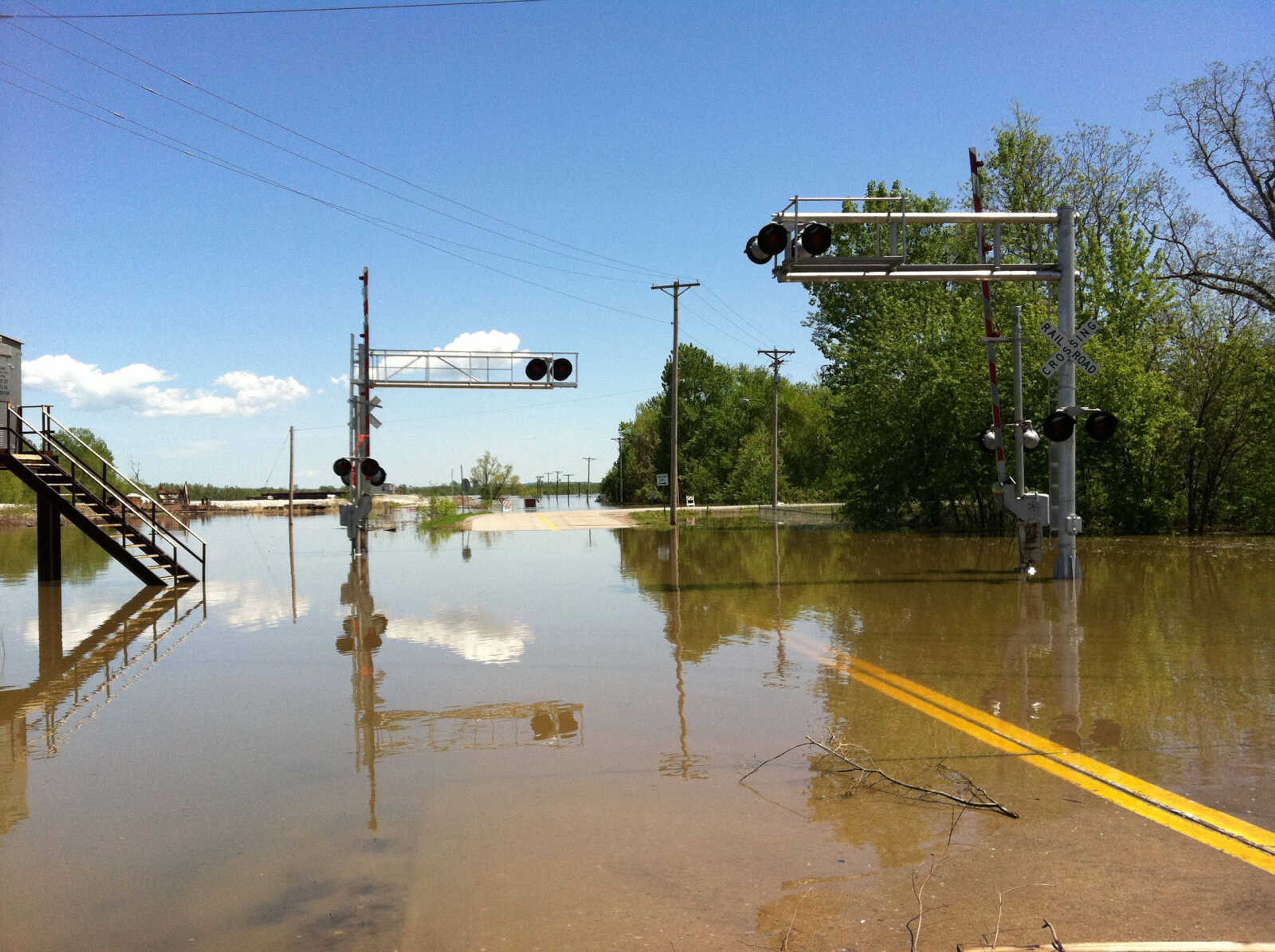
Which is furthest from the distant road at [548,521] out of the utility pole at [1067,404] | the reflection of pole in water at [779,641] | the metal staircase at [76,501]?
the utility pole at [1067,404]

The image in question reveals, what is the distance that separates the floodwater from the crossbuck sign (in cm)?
383

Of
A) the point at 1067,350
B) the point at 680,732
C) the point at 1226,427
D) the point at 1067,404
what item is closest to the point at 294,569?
the point at 1067,404

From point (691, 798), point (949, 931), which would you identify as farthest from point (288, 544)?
point (949, 931)

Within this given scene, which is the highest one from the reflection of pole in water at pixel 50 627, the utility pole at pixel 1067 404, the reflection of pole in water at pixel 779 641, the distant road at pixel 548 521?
the utility pole at pixel 1067 404

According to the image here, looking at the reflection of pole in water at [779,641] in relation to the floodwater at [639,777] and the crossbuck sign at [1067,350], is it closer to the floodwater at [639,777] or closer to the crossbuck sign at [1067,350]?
the floodwater at [639,777]

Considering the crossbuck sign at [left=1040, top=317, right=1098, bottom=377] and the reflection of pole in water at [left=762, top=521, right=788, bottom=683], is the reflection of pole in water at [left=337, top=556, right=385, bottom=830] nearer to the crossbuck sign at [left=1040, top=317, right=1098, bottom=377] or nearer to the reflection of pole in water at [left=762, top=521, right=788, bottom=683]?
the reflection of pole in water at [left=762, top=521, right=788, bottom=683]

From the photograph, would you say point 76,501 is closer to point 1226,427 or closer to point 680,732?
point 680,732

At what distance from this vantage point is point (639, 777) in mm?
6402

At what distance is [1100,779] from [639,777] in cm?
290

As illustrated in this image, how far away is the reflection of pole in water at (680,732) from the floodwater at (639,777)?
0.13 feet

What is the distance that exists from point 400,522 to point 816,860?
46.4 metres

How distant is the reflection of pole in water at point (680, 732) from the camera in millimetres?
6500

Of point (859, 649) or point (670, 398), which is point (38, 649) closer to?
point (859, 649)

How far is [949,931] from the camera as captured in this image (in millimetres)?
4051
